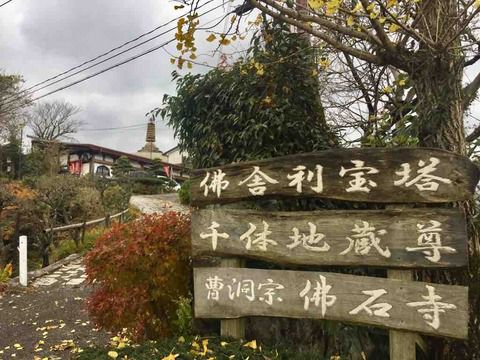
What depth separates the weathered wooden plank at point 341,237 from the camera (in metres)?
2.69

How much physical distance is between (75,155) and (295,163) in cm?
3449

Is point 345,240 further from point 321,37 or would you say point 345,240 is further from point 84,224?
point 84,224

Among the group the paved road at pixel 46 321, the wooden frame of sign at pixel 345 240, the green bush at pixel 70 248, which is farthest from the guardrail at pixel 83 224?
the wooden frame of sign at pixel 345 240

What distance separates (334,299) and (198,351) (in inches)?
43.0

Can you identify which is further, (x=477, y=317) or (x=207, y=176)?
(x=207, y=176)

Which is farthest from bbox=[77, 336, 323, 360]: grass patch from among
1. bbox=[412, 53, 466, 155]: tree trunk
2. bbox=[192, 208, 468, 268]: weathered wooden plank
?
bbox=[412, 53, 466, 155]: tree trunk

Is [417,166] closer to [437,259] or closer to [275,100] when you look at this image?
[437,259]

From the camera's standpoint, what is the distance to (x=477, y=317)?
311 cm

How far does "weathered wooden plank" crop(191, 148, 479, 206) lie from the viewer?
8.87ft

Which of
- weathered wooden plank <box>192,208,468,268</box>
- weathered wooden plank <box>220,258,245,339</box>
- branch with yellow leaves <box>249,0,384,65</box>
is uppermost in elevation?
branch with yellow leaves <box>249,0,384,65</box>

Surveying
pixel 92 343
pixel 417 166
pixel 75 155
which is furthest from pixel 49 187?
pixel 75 155

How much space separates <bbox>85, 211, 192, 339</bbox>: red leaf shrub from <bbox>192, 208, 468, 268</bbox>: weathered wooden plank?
1.22 ft

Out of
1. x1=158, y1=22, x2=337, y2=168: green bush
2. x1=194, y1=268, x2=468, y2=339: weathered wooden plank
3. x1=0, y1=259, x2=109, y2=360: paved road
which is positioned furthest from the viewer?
x1=0, y1=259, x2=109, y2=360: paved road

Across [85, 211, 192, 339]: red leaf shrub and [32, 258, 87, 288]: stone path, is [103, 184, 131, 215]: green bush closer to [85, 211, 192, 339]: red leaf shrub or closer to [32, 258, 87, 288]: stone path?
[32, 258, 87, 288]: stone path
